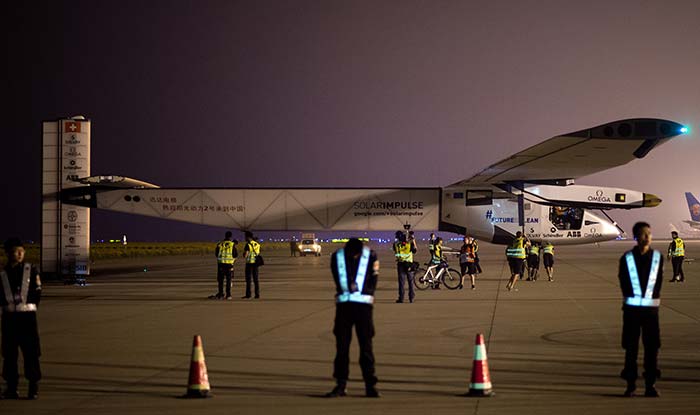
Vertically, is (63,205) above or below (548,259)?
above

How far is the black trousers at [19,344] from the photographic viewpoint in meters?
9.81

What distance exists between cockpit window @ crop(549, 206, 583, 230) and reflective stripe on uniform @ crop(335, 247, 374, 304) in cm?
2780

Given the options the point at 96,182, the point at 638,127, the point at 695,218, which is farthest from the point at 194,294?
the point at 695,218

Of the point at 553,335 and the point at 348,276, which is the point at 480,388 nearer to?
the point at 348,276

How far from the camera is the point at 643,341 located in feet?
32.4

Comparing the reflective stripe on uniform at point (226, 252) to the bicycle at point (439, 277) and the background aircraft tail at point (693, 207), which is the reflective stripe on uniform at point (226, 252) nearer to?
the bicycle at point (439, 277)

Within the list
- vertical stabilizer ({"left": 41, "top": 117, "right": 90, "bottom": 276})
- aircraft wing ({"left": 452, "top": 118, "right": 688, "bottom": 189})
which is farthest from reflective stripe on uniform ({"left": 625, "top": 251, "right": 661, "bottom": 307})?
vertical stabilizer ({"left": 41, "top": 117, "right": 90, "bottom": 276})

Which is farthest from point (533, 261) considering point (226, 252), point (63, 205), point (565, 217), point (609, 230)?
point (63, 205)

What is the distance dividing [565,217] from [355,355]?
25.3m

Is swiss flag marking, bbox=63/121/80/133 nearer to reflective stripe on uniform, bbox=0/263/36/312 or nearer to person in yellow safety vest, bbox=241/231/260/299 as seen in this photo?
person in yellow safety vest, bbox=241/231/260/299

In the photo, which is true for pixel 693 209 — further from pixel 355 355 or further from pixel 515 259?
pixel 355 355

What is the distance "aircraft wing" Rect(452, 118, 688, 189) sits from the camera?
22.6m

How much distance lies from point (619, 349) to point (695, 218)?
131502mm

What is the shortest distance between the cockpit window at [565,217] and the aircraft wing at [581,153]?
1456mm
